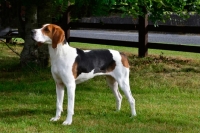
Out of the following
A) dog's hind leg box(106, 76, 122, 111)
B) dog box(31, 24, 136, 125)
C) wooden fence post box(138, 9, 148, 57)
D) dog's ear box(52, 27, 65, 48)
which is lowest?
wooden fence post box(138, 9, 148, 57)

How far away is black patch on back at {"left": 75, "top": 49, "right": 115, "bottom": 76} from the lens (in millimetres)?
7066

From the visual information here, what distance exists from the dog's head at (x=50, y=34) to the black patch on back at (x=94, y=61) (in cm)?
41

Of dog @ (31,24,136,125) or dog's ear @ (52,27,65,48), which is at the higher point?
dog's ear @ (52,27,65,48)

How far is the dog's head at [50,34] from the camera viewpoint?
6789 millimetres

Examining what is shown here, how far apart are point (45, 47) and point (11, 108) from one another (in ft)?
14.9

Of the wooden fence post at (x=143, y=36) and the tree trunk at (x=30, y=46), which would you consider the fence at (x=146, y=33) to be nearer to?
the wooden fence post at (x=143, y=36)

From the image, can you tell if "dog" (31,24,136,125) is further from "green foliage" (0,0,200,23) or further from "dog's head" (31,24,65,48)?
"green foliage" (0,0,200,23)

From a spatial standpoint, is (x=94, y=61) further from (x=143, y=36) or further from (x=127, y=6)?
(x=143, y=36)

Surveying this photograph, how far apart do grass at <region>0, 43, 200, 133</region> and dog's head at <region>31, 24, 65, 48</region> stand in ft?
4.01

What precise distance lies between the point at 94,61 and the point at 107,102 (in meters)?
1.68

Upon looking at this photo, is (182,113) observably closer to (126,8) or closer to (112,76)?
(112,76)

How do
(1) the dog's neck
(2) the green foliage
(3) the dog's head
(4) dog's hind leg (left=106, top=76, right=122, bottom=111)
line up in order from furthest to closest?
(2) the green foliage < (4) dog's hind leg (left=106, top=76, right=122, bottom=111) < (1) the dog's neck < (3) the dog's head

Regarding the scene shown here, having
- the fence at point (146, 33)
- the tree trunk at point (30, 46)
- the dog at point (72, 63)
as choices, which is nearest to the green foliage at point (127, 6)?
the tree trunk at point (30, 46)

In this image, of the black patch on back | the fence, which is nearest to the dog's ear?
the black patch on back
